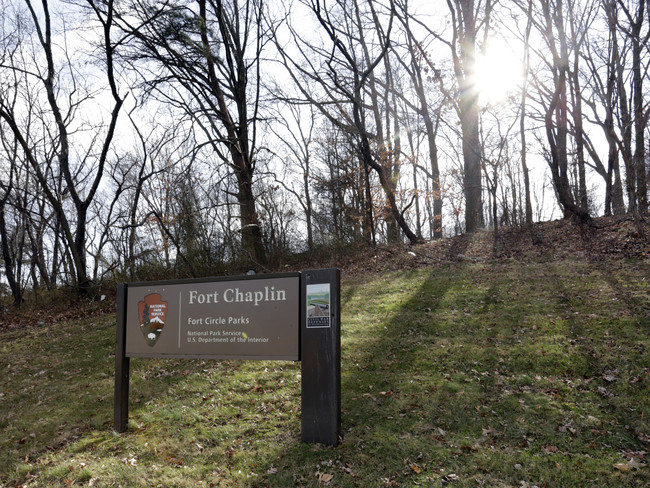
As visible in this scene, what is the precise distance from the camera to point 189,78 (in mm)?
15102

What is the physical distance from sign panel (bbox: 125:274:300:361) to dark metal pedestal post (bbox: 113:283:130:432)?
60mm

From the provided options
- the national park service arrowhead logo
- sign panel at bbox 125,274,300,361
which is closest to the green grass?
sign panel at bbox 125,274,300,361

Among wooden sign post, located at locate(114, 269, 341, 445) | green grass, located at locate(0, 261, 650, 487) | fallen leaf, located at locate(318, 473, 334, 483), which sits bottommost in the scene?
fallen leaf, located at locate(318, 473, 334, 483)

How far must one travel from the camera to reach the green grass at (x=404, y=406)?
12.5 feet

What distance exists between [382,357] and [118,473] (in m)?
3.82

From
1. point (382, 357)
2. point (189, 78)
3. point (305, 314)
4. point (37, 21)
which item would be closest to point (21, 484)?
point (305, 314)

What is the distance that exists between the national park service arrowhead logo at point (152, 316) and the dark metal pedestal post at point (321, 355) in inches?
72.5

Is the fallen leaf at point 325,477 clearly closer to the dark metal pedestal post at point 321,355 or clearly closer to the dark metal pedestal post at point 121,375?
the dark metal pedestal post at point 321,355

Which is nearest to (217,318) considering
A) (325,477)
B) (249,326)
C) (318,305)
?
(249,326)

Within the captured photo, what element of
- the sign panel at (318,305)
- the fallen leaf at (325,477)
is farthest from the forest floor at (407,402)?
A: the sign panel at (318,305)

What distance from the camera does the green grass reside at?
12.5ft

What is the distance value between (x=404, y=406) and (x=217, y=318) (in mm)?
2377

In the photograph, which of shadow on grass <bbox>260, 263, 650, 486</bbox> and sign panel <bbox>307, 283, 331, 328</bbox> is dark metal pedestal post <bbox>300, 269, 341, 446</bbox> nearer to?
sign panel <bbox>307, 283, 331, 328</bbox>

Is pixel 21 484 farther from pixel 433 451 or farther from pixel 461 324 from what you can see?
pixel 461 324
